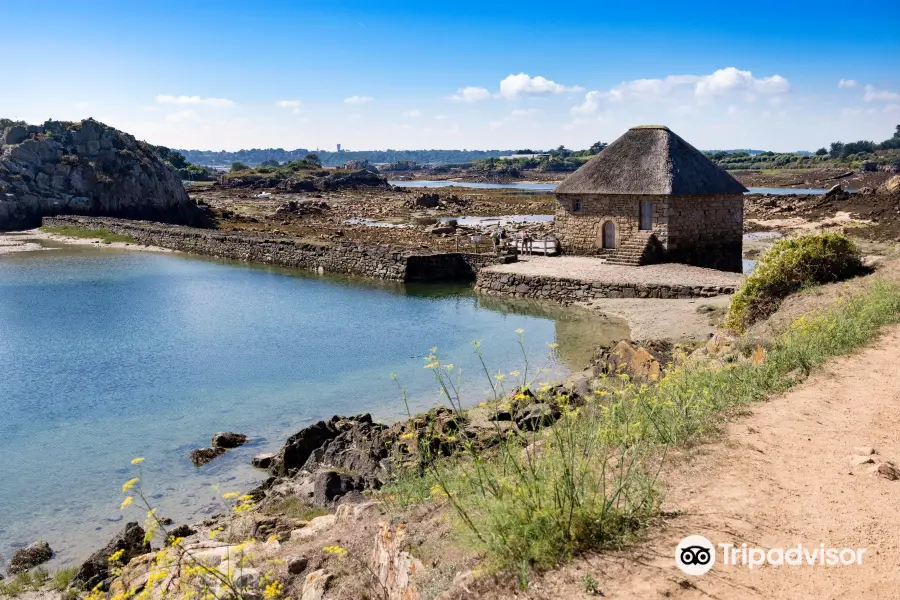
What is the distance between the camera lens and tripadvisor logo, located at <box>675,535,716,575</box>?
16.0 ft

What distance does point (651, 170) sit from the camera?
1057 inches

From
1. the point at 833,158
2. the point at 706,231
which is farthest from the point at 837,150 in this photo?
the point at 706,231

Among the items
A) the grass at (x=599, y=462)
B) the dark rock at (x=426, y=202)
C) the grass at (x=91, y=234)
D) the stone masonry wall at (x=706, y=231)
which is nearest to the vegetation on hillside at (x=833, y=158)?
the dark rock at (x=426, y=202)

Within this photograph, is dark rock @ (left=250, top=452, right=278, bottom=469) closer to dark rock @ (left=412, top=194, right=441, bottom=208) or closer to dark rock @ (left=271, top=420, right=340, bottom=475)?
dark rock @ (left=271, top=420, right=340, bottom=475)

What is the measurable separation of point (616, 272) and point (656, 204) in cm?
309

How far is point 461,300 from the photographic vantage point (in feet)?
88.4

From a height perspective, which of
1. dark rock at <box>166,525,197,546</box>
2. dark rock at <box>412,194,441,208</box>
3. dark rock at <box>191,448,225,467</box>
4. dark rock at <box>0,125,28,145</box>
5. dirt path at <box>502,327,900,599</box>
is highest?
dark rock at <box>0,125,28,145</box>

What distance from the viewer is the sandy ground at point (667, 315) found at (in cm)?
1892

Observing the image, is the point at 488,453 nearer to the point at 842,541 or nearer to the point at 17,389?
the point at 842,541

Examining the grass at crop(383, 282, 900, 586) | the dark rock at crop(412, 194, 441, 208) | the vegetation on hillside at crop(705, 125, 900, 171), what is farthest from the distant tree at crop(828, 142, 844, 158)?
the grass at crop(383, 282, 900, 586)

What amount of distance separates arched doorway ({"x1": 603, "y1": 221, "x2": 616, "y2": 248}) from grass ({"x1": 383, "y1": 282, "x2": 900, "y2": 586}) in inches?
659

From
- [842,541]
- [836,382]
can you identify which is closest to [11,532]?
[842,541]

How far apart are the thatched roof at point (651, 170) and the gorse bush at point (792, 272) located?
9.31 metres

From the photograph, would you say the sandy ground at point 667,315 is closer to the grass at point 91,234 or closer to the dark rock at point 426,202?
the grass at point 91,234
